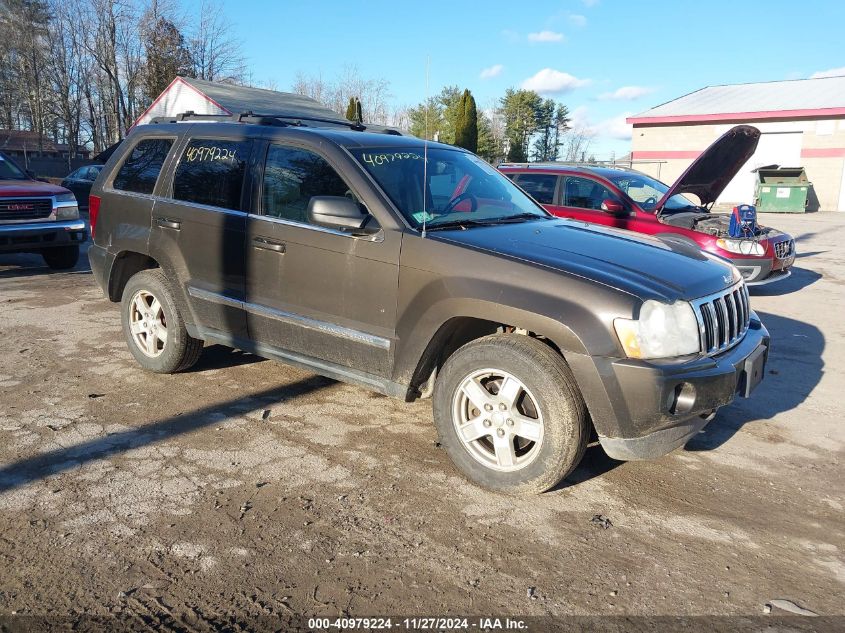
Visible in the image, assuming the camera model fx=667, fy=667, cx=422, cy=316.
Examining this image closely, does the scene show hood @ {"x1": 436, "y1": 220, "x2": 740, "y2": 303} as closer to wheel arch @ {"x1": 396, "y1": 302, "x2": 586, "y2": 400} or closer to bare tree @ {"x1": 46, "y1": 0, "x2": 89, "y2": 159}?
wheel arch @ {"x1": 396, "y1": 302, "x2": 586, "y2": 400}

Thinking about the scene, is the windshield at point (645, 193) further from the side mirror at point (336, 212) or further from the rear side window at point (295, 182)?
the side mirror at point (336, 212)

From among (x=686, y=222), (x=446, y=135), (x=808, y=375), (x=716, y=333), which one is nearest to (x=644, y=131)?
(x=446, y=135)

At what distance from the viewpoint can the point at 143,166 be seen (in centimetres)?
528

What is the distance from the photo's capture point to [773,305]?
343 inches

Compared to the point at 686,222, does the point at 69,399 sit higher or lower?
lower

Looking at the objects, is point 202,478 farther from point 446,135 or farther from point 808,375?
point 446,135

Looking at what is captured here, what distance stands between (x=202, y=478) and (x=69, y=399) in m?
1.78

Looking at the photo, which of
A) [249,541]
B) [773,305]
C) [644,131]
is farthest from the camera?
[644,131]

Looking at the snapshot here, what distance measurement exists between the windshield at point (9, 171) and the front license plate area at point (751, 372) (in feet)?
33.7

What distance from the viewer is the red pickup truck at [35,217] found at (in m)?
9.07

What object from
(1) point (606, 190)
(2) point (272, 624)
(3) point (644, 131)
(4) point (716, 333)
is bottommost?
(2) point (272, 624)

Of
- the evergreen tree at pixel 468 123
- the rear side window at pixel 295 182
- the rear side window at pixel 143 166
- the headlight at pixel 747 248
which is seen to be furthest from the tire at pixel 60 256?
the evergreen tree at pixel 468 123

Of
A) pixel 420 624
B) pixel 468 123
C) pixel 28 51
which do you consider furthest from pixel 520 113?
pixel 420 624

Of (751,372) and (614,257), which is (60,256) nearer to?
(614,257)
